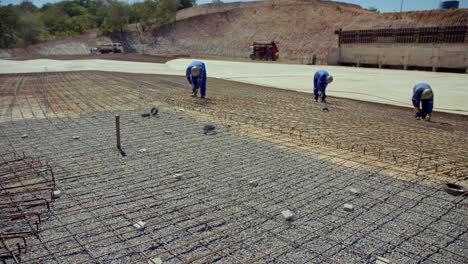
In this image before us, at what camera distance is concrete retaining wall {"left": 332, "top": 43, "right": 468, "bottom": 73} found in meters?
21.2

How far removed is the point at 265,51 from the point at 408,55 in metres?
13.9

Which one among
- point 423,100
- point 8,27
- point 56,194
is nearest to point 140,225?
point 56,194

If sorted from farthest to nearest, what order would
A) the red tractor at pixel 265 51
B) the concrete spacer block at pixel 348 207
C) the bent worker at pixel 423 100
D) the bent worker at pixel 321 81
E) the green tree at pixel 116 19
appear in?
the green tree at pixel 116 19
the red tractor at pixel 265 51
the bent worker at pixel 321 81
the bent worker at pixel 423 100
the concrete spacer block at pixel 348 207

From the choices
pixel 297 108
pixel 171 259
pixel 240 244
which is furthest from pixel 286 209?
pixel 297 108

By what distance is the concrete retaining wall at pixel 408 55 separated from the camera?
21202 millimetres

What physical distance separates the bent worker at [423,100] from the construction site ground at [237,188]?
35cm

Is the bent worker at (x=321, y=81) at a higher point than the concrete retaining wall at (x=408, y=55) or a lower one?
lower

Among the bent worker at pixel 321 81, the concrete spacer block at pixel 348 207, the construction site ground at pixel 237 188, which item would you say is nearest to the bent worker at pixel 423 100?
the construction site ground at pixel 237 188

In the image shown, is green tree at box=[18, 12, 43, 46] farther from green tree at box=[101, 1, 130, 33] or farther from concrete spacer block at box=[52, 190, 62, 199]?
concrete spacer block at box=[52, 190, 62, 199]

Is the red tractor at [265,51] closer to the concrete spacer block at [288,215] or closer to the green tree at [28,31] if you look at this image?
the concrete spacer block at [288,215]

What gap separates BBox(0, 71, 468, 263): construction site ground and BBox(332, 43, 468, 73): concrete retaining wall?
1655cm

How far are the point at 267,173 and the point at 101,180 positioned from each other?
2115mm

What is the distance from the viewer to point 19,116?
7.64 meters

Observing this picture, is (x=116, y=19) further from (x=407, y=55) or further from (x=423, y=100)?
(x=423, y=100)
